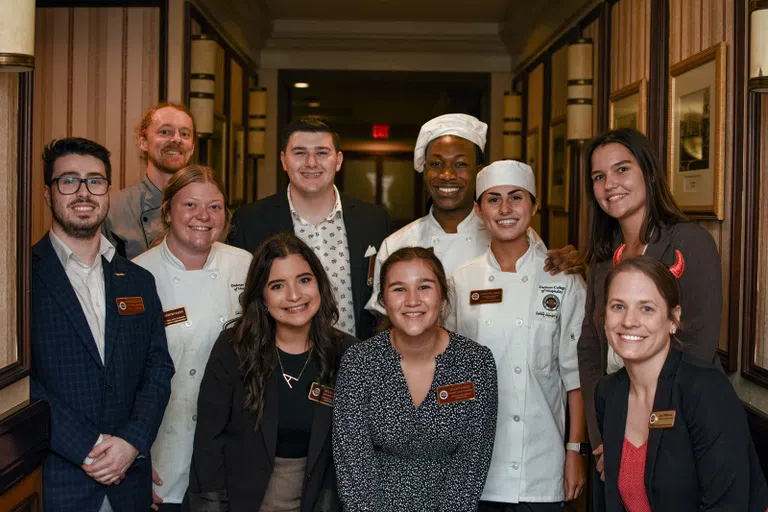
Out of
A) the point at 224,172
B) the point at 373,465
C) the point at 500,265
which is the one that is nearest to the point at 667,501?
the point at 373,465

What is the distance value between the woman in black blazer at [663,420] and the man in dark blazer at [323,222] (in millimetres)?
1206

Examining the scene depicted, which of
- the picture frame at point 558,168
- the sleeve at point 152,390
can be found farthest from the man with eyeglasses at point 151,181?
the picture frame at point 558,168

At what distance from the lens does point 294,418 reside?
2420mm

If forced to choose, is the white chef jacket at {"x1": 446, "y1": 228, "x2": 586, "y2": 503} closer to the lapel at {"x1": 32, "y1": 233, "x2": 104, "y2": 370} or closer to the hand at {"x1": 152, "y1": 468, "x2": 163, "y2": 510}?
the hand at {"x1": 152, "y1": 468, "x2": 163, "y2": 510}

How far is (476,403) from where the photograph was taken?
2.35m

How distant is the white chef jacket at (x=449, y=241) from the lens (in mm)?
3020

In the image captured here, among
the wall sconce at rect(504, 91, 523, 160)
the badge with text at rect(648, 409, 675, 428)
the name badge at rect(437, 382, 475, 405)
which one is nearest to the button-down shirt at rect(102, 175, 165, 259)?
the name badge at rect(437, 382, 475, 405)

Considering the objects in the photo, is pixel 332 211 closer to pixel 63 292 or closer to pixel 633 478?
pixel 63 292

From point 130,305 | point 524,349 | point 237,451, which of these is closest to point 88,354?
point 130,305

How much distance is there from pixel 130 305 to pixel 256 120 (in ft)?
16.0

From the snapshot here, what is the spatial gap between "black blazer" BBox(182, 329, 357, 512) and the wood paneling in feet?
8.02

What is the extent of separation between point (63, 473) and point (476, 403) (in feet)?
3.86

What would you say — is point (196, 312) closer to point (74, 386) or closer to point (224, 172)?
point (74, 386)

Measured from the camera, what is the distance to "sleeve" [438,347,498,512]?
7.54 ft
